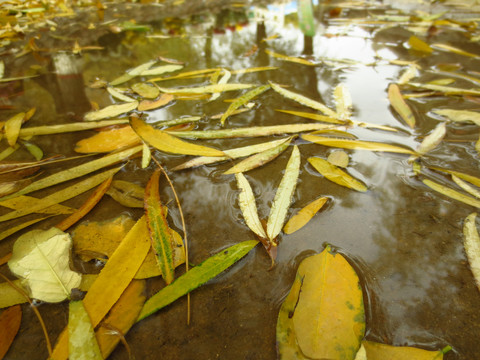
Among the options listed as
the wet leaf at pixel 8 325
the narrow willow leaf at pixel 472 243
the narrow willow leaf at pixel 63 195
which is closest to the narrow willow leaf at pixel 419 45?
the narrow willow leaf at pixel 472 243

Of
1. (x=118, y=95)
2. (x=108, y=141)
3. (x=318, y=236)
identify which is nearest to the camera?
(x=318, y=236)

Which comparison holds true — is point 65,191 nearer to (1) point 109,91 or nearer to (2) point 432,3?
(1) point 109,91

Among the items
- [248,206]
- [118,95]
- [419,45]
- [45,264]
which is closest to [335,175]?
[248,206]

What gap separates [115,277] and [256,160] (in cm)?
58

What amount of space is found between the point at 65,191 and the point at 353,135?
1057 millimetres

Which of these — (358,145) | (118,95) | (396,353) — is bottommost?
(396,353)

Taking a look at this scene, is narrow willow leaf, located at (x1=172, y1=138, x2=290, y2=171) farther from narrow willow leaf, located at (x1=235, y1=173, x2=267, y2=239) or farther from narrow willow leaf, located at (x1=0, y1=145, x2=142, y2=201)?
narrow willow leaf, located at (x1=0, y1=145, x2=142, y2=201)

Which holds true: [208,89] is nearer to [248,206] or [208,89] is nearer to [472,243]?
[248,206]

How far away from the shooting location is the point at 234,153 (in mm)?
1046

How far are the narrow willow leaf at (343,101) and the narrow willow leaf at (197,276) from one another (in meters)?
0.81

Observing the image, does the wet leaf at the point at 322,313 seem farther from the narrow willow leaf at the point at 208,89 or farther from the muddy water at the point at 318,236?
the narrow willow leaf at the point at 208,89

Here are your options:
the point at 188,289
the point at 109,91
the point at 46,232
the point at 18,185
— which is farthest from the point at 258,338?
the point at 109,91

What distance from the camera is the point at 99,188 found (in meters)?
0.93

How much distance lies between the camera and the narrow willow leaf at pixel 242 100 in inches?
50.6
